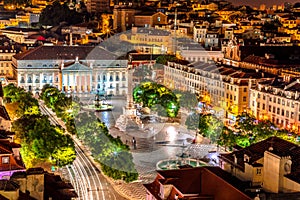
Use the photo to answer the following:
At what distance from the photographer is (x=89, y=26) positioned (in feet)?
440

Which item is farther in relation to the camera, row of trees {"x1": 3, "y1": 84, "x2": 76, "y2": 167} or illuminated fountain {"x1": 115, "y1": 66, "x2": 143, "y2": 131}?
illuminated fountain {"x1": 115, "y1": 66, "x2": 143, "y2": 131}

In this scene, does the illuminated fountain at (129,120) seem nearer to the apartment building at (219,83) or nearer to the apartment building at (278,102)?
the apartment building at (219,83)

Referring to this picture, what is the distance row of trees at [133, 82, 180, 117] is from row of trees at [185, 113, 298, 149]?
5.68 metres

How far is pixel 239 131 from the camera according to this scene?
169ft

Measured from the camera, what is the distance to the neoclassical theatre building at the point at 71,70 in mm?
84062


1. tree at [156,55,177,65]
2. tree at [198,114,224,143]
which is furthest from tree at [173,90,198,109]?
tree at [156,55,177,65]

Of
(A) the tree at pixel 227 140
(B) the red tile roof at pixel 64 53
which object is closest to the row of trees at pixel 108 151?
(A) the tree at pixel 227 140

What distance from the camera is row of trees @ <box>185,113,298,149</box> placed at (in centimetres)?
4562

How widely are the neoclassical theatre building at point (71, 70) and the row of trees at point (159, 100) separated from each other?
794 inches

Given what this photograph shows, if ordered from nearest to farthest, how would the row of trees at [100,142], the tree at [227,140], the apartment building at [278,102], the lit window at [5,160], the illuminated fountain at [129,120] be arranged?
the lit window at [5,160] < the row of trees at [100,142] < the tree at [227,140] < the apartment building at [278,102] < the illuminated fountain at [129,120]

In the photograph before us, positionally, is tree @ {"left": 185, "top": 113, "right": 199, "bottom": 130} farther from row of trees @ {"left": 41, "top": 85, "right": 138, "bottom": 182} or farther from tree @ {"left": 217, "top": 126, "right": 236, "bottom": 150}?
row of trees @ {"left": 41, "top": 85, "right": 138, "bottom": 182}

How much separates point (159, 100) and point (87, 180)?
25035 millimetres

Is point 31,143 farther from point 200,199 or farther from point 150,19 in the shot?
point 150,19

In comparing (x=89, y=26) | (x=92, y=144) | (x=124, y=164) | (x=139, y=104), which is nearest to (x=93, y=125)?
(x=92, y=144)
